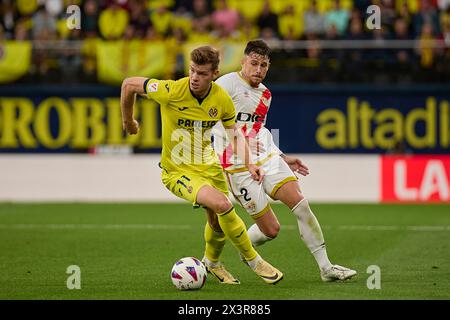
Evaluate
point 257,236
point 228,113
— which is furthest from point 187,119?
point 257,236

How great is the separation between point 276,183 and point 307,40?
11.4 m

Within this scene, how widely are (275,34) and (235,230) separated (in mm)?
12507

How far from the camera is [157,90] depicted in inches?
346

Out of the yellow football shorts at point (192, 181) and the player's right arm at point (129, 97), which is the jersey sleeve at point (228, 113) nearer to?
the yellow football shorts at point (192, 181)

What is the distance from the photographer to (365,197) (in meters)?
19.0

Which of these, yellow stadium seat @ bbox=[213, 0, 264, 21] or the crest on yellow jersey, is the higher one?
yellow stadium seat @ bbox=[213, 0, 264, 21]

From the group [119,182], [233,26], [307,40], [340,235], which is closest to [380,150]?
[307,40]

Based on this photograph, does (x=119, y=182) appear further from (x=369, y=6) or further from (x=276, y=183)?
(x=276, y=183)

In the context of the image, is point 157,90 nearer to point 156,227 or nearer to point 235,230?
point 235,230

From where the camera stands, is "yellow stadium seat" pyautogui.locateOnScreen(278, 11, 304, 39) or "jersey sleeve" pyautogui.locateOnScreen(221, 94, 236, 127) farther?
"yellow stadium seat" pyautogui.locateOnScreen(278, 11, 304, 39)

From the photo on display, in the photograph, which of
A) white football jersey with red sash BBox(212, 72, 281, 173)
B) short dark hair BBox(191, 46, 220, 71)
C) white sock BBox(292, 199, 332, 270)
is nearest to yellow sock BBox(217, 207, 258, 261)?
white sock BBox(292, 199, 332, 270)

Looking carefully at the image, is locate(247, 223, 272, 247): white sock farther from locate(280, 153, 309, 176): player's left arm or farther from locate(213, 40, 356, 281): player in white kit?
locate(280, 153, 309, 176): player's left arm

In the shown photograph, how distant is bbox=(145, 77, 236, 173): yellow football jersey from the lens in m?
8.85

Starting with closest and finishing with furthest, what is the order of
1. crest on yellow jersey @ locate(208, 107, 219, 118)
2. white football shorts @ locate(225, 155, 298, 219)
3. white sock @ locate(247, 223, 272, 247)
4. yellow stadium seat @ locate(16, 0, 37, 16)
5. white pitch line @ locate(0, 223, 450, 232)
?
crest on yellow jersey @ locate(208, 107, 219, 118) < white football shorts @ locate(225, 155, 298, 219) < white sock @ locate(247, 223, 272, 247) < white pitch line @ locate(0, 223, 450, 232) < yellow stadium seat @ locate(16, 0, 37, 16)
